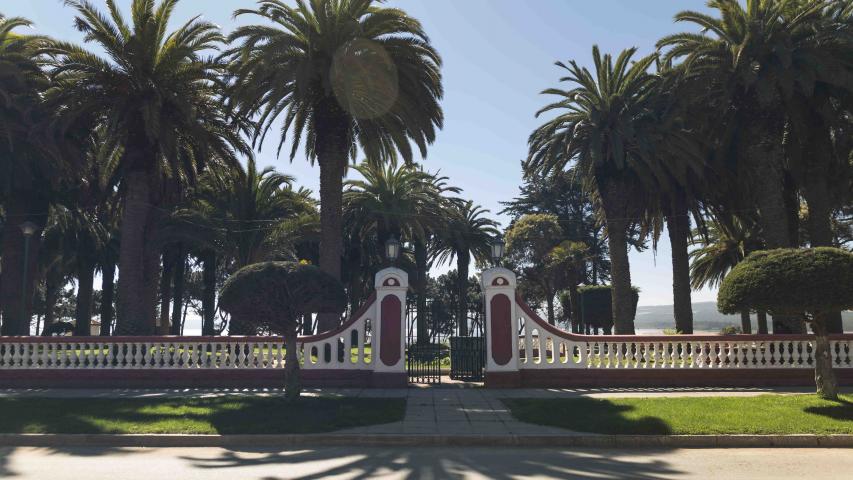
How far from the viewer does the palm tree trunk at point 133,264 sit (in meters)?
18.9

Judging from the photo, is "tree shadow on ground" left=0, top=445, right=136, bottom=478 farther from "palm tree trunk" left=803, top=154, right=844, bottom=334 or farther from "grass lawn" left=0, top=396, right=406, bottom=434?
"palm tree trunk" left=803, top=154, right=844, bottom=334

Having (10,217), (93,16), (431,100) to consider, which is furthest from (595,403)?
(10,217)

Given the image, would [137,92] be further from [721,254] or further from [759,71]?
[721,254]

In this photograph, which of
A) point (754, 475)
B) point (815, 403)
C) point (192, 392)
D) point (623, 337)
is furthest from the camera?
point (623, 337)

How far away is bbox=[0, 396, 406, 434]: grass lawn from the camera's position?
1006 centimetres

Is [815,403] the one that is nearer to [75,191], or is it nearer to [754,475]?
[754,475]

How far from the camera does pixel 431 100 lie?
66.6 ft

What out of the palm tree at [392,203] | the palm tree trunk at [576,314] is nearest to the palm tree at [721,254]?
the palm tree trunk at [576,314]

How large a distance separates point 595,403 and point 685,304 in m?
14.4

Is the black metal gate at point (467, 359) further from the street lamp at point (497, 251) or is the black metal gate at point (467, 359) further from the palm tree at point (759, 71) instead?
the palm tree at point (759, 71)

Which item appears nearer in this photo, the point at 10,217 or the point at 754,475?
the point at 754,475

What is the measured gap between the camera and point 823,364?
1251 cm

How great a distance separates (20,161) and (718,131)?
2421cm

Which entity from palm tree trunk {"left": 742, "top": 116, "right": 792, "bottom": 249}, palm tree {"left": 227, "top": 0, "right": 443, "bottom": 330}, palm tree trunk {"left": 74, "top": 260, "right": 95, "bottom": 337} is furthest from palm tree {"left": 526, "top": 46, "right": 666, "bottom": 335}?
palm tree trunk {"left": 74, "top": 260, "right": 95, "bottom": 337}
